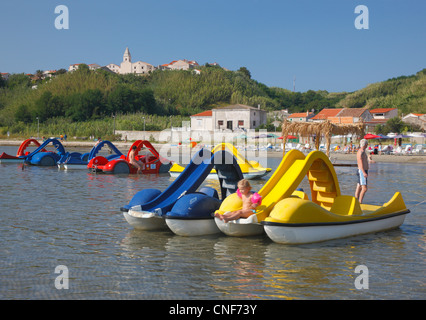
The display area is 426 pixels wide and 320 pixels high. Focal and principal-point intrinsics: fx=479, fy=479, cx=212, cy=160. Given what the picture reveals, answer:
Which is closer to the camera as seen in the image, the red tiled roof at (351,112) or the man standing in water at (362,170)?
the man standing in water at (362,170)

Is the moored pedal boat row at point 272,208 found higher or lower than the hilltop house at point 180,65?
lower

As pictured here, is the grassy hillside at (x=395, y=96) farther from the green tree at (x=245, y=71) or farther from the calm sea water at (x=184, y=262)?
the calm sea water at (x=184, y=262)

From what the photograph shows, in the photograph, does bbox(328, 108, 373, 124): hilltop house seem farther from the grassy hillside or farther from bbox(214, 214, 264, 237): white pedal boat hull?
bbox(214, 214, 264, 237): white pedal boat hull

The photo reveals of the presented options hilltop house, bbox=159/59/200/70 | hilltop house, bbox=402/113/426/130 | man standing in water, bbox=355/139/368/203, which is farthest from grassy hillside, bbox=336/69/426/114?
man standing in water, bbox=355/139/368/203

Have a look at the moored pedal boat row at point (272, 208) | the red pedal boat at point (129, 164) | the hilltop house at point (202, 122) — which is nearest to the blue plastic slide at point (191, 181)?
the moored pedal boat row at point (272, 208)

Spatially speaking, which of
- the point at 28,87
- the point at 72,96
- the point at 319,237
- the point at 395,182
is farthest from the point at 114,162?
the point at 28,87

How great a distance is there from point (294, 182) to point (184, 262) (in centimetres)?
301

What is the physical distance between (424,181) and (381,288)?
18.2 m

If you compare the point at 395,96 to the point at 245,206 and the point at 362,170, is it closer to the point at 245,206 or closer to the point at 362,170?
the point at 362,170

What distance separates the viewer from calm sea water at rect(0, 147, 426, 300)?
6895mm

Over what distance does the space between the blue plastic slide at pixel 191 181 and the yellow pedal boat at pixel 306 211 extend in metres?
1.14

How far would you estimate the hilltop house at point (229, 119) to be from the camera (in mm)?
89562

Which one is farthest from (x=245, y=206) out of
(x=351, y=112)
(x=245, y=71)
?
(x=245, y=71)

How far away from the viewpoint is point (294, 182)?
393 inches
